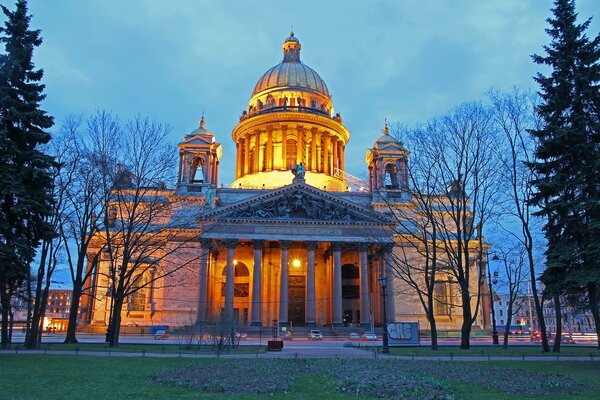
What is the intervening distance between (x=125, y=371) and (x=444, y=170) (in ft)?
67.8

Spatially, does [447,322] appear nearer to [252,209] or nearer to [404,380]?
[252,209]

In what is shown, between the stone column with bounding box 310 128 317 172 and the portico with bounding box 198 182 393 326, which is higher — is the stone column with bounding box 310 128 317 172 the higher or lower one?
the higher one

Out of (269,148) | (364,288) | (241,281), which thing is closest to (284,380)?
(364,288)

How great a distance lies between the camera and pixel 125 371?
1600cm

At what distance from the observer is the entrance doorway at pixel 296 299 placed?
171ft

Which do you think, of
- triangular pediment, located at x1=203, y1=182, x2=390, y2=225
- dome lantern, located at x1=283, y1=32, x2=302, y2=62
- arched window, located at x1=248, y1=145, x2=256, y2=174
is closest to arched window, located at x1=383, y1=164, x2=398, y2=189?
triangular pediment, located at x1=203, y1=182, x2=390, y2=225

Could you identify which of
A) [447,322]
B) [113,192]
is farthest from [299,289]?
[113,192]

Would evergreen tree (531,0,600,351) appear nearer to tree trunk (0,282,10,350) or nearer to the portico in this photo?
tree trunk (0,282,10,350)

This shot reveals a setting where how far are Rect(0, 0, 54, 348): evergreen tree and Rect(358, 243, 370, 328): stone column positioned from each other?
96.4 feet

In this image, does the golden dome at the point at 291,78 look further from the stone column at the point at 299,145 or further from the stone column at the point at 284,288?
the stone column at the point at 284,288

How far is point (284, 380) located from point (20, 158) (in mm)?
15414

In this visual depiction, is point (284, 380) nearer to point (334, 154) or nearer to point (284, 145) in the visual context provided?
point (284, 145)

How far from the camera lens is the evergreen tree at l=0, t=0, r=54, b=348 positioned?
66.9ft

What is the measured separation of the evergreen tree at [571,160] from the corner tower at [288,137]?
1707 inches
